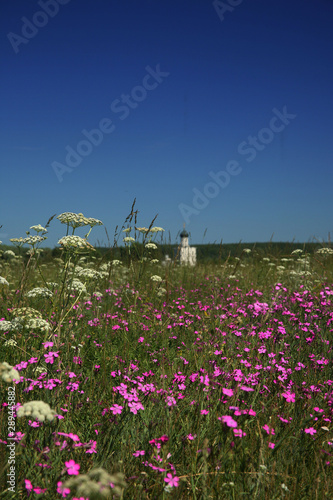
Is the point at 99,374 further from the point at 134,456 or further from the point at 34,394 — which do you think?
the point at 134,456

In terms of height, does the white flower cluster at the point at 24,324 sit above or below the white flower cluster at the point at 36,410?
above

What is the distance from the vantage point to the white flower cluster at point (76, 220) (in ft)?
11.0

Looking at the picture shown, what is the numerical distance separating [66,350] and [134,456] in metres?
1.11

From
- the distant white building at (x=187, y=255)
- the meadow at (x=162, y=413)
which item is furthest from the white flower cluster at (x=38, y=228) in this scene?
the distant white building at (x=187, y=255)

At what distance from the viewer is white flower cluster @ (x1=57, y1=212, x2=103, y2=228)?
3359 mm

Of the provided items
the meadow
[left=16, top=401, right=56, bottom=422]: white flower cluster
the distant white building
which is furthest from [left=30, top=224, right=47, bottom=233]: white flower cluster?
the distant white building

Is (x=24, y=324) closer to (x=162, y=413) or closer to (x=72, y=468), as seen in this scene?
(x=162, y=413)

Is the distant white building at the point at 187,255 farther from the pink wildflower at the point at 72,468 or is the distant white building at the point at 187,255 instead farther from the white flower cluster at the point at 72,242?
the pink wildflower at the point at 72,468

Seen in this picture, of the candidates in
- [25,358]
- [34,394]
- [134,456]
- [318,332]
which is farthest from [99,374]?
[318,332]

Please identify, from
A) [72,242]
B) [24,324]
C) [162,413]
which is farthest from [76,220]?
[162,413]

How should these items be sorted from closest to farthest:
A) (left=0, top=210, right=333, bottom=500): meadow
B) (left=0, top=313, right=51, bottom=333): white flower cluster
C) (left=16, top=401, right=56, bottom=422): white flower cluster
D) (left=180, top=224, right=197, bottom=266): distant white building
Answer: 1. (left=16, top=401, right=56, bottom=422): white flower cluster
2. (left=0, top=210, right=333, bottom=500): meadow
3. (left=0, top=313, right=51, bottom=333): white flower cluster
4. (left=180, top=224, right=197, bottom=266): distant white building

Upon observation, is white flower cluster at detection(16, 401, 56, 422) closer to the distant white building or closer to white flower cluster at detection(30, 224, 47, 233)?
white flower cluster at detection(30, 224, 47, 233)

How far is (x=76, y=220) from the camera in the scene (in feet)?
11.2

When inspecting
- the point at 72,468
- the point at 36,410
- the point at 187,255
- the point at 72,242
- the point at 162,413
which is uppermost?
the point at 72,242
